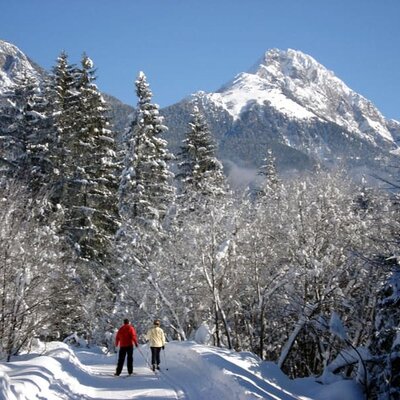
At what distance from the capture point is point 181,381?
545 inches

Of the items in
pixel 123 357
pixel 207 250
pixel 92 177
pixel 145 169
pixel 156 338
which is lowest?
pixel 123 357

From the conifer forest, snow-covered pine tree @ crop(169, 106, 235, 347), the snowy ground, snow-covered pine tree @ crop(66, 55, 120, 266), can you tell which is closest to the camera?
the snowy ground

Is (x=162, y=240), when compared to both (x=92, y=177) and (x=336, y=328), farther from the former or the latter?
(x=336, y=328)

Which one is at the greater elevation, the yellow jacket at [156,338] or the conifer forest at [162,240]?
the conifer forest at [162,240]

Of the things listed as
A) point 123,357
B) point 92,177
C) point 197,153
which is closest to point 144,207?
point 92,177

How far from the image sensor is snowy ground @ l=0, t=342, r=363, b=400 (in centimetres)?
1120

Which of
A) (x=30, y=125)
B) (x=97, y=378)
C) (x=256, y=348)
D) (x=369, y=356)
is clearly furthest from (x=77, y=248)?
(x=369, y=356)

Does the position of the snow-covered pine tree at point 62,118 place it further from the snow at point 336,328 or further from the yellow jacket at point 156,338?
the snow at point 336,328

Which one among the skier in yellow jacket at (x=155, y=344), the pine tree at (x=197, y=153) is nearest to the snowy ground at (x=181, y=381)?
the skier in yellow jacket at (x=155, y=344)

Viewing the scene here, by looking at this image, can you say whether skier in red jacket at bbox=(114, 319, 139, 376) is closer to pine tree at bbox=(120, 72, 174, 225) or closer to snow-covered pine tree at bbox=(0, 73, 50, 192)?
pine tree at bbox=(120, 72, 174, 225)

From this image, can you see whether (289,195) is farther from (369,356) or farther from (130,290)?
(369,356)

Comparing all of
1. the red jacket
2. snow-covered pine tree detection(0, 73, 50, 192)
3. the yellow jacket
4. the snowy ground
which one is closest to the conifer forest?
snow-covered pine tree detection(0, 73, 50, 192)

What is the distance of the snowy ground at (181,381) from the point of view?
36.8ft

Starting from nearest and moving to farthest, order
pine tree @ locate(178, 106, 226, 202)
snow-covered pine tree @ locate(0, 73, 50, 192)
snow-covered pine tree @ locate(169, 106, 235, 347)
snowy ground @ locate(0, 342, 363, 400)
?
snowy ground @ locate(0, 342, 363, 400)
snow-covered pine tree @ locate(169, 106, 235, 347)
snow-covered pine tree @ locate(0, 73, 50, 192)
pine tree @ locate(178, 106, 226, 202)
